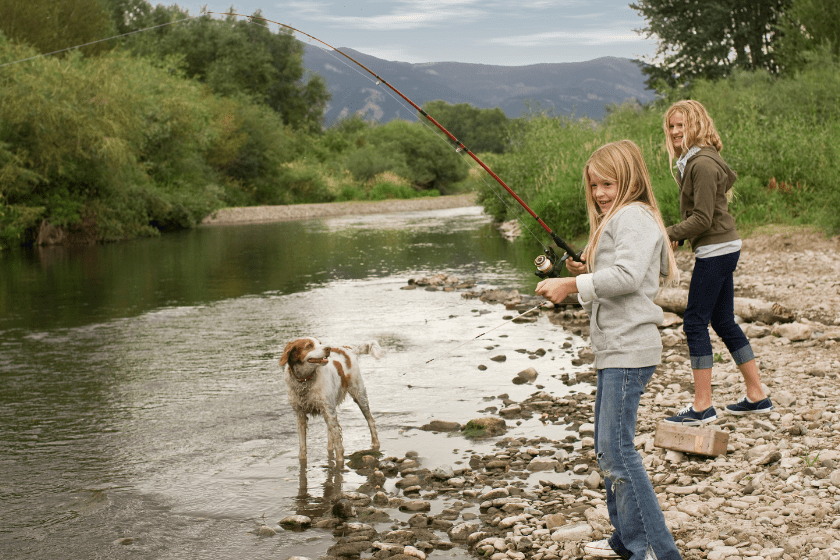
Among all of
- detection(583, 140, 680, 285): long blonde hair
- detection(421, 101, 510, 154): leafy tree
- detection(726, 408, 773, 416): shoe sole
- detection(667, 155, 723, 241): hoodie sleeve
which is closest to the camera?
detection(583, 140, 680, 285): long blonde hair

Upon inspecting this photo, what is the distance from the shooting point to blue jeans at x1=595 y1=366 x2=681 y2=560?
3480 mm

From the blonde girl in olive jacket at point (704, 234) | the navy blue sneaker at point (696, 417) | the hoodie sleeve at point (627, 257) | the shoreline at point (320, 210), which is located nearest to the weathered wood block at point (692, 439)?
the navy blue sneaker at point (696, 417)

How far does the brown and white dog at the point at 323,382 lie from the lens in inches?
229

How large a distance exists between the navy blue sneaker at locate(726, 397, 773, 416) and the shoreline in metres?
35.9

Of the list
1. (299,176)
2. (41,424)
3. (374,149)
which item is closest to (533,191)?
(41,424)

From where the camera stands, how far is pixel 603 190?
3.65 metres

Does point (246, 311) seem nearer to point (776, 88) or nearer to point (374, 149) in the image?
point (776, 88)

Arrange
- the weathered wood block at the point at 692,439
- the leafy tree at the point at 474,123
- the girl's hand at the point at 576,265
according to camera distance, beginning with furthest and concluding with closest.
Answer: the leafy tree at the point at 474,123, the weathered wood block at the point at 692,439, the girl's hand at the point at 576,265

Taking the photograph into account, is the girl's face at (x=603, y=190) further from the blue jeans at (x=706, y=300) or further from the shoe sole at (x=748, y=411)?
the shoe sole at (x=748, y=411)

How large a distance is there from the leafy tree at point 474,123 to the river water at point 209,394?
8931 centimetres

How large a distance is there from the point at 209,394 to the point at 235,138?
46120 mm

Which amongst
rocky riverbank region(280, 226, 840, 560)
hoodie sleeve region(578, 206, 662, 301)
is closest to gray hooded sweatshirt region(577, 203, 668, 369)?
hoodie sleeve region(578, 206, 662, 301)

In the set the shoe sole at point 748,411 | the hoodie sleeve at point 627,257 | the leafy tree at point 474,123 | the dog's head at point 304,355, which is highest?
the leafy tree at point 474,123

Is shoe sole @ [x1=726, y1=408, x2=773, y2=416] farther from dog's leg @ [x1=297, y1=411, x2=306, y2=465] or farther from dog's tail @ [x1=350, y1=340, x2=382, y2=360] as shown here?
dog's leg @ [x1=297, y1=411, x2=306, y2=465]
